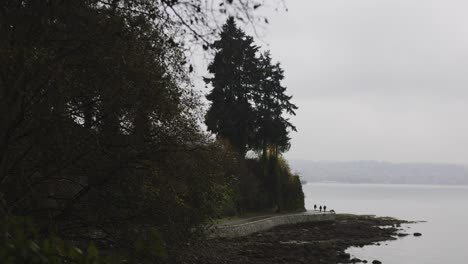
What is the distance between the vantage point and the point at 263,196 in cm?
5038

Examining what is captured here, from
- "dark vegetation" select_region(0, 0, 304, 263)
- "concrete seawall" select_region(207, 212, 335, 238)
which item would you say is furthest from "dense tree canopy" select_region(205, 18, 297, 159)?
"dark vegetation" select_region(0, 0, 304, 263)

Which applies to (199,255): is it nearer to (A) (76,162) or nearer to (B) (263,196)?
(A) (76,162)

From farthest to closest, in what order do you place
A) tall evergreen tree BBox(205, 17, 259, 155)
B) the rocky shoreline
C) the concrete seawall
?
1. tall evergreen tree BBox(205, 17, 259, 155)
2. the concrete seawall
3. the rocky shoreline

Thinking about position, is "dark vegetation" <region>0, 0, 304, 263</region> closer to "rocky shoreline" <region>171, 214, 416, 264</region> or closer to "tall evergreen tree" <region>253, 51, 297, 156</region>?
"rocky shoreline" <region>171, 214, 416, 264</region>

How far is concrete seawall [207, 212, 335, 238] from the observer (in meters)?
34.8

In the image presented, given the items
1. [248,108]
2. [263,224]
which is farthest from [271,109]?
[263,224]

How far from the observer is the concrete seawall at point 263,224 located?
3481 centimetres

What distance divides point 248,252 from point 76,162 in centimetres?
1988

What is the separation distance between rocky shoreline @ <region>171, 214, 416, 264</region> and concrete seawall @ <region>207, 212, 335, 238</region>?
482mm

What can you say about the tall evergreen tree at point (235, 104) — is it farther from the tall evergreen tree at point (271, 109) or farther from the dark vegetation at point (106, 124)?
the dark vegetation at point (106, 124)

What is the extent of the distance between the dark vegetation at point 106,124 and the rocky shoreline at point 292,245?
6.66 ft

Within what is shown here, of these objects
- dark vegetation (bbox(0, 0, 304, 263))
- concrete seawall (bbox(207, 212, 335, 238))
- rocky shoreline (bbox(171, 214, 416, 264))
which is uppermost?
dark vegetation (bbox(0, 0, 304, 263))

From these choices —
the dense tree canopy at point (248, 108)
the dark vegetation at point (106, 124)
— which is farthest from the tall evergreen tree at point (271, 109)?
the dark vegetation at point (106, 124)

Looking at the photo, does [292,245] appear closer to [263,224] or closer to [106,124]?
[263,224]
